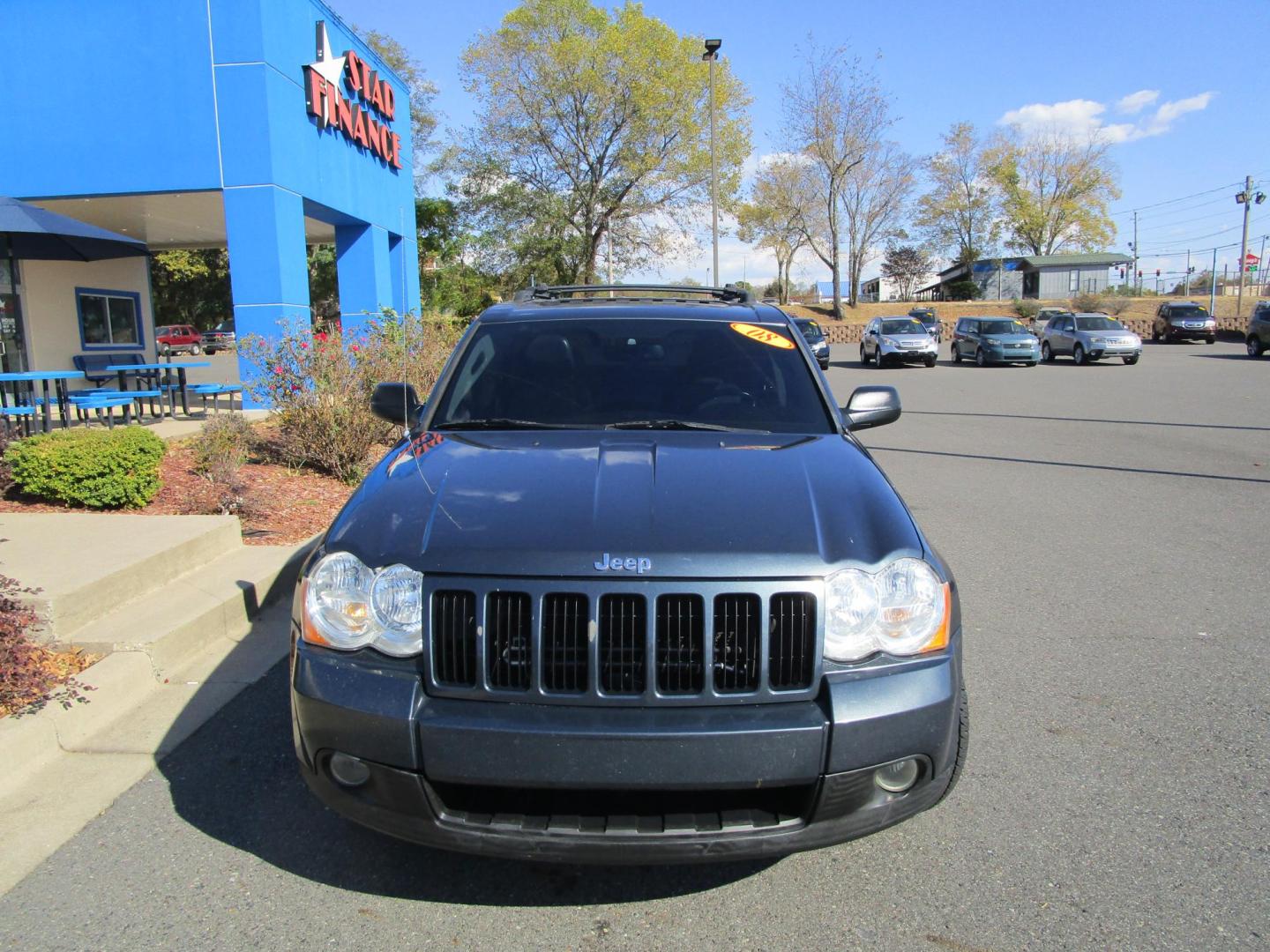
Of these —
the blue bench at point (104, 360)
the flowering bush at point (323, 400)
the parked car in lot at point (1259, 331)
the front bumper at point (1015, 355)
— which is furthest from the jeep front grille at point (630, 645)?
the parked car in lot at point (1259, 331)

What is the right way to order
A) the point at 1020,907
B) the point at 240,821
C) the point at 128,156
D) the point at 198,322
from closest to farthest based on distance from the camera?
the point at 1020,907
the point at 240,821
the point at 128,156
the point at 198,322

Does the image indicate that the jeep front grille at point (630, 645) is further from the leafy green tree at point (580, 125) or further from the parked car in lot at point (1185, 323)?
the parked car in lot at point (1185, 323)

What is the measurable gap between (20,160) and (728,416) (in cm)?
1368

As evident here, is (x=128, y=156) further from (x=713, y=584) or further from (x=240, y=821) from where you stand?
(x=713, y=584)

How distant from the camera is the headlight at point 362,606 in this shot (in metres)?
2.45

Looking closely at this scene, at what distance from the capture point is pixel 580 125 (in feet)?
120

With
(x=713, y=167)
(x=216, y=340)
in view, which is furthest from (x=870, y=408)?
(x=216, y=340)

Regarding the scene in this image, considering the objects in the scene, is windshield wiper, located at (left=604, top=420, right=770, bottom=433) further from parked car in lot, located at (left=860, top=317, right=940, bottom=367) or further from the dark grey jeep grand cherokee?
parked car in lot, located at (left=860, top=317, right=940, bottom=367)

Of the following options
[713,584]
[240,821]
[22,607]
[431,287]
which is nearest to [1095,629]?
[713,584]

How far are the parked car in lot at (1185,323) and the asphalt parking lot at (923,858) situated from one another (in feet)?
139

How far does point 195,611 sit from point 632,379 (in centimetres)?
256

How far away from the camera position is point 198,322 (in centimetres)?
6169

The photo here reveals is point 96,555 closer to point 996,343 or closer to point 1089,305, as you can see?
point 996,343

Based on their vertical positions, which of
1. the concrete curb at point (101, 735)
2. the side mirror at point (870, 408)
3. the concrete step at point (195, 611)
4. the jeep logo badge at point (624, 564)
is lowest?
the concrete curb at point (101, 735)
